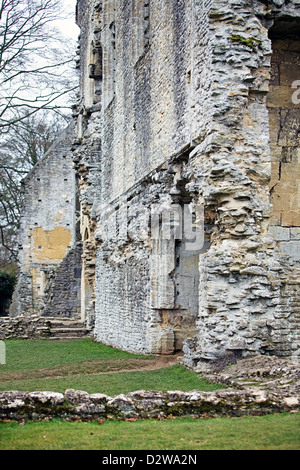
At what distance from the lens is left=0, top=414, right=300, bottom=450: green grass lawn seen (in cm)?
571

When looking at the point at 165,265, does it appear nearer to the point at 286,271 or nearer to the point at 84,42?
the point at 286,271

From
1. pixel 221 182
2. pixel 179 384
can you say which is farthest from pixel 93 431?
pixel 221 182

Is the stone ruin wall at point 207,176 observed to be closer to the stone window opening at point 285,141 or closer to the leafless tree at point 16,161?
the stone window opening at point 285,141

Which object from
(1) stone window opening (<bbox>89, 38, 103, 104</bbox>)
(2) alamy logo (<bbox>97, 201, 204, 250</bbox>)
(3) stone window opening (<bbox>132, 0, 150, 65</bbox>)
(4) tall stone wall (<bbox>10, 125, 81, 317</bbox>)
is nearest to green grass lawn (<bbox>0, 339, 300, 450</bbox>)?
(2) alamy logo (<bbox>97, 201, 204, 250</bbox>)

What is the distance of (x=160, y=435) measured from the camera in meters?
6.11

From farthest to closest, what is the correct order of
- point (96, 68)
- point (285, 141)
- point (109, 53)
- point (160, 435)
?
point (96, 68) → point (109, 53) → point (285, 141) → point (160, 435)

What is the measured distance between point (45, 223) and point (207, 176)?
23.2 metres

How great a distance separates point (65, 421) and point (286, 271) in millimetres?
5408

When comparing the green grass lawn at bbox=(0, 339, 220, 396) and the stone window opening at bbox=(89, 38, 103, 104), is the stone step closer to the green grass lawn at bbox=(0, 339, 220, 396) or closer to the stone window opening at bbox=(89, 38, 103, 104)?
the green grass lawn at bbox=(0, 339, 220, 396)

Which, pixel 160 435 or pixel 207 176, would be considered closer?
pixel 160 435

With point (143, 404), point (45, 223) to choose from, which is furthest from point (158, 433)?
point (45, 223)

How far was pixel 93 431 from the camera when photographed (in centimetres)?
634

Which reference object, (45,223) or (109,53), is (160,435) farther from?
(45,223)

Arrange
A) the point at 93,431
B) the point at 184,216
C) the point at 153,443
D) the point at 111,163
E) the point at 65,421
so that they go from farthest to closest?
the point at 111,163 < the point at 184,216 < the point at 65,421 < the point at 93,431 < the point at 153,443
